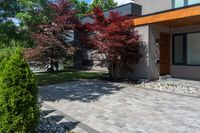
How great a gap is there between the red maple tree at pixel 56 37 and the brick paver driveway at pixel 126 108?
6270 mm

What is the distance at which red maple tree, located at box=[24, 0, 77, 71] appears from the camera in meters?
15.0

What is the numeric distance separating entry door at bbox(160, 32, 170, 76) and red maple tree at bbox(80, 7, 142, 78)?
1712mm

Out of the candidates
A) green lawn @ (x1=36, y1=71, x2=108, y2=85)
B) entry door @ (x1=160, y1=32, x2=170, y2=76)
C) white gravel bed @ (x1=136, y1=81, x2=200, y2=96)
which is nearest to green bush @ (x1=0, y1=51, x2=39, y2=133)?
white gravel bed @ (x1=136, y1=81, x2=200, y2=96)

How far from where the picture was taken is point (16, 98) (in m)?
3.68

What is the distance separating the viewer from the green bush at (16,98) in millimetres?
3682

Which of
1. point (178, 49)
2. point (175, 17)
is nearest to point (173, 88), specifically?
point (175, 17)

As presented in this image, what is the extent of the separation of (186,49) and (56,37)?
28.4 feet

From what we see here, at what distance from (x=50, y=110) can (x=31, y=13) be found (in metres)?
A: 3.05

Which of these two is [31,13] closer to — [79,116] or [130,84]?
[79,116]

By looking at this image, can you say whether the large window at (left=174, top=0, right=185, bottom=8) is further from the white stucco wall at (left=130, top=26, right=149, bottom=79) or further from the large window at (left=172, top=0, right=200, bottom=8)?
the white stucco wall at (left=130, top=26, right=149, bottom=79)

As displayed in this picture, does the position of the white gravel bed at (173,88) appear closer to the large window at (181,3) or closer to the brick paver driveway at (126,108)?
the brick paver driveway at (126,108)

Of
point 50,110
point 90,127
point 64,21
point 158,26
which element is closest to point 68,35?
point 64,21

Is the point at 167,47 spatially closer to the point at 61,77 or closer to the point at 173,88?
the point at 173,88

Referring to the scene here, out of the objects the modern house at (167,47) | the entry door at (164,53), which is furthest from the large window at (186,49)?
the entry door at (164,53)
